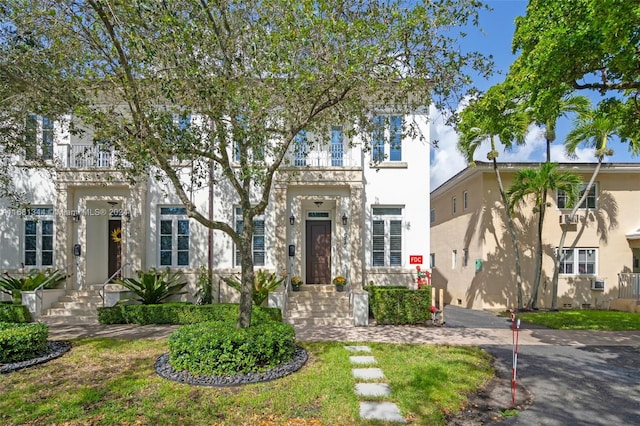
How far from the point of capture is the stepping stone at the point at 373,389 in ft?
16.8

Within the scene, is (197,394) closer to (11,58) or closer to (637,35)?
(11,58)

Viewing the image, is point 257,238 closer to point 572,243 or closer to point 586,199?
point 572,243

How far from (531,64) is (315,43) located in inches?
170

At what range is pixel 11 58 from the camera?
6668mm

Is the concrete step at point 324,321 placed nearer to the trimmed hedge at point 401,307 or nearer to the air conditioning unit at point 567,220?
the trimmed hedge at point 401,307

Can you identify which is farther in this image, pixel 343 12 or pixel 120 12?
pixel 343 12

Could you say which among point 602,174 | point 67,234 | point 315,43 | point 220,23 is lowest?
point 67,234

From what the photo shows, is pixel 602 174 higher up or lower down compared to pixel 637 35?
lower down

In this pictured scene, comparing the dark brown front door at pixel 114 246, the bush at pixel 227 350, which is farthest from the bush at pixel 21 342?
the dark brown front door at pixel 114 246

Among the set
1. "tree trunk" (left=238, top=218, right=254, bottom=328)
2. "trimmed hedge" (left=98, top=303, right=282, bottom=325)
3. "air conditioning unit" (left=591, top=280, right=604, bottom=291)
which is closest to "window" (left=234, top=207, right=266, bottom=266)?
"trimmed hedge" (left=98, top=303, right=282, bottom=325)

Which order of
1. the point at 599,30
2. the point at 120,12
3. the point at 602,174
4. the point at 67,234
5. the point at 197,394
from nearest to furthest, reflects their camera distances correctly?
the point at 197,394 → the point at 120,12 → the point at 599,30 → the point at 67,234 → the point at 602,174

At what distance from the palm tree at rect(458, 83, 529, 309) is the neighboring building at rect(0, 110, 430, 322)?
8.79 ft

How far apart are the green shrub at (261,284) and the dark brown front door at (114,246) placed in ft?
15.4

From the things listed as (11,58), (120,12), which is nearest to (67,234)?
(11,58)
